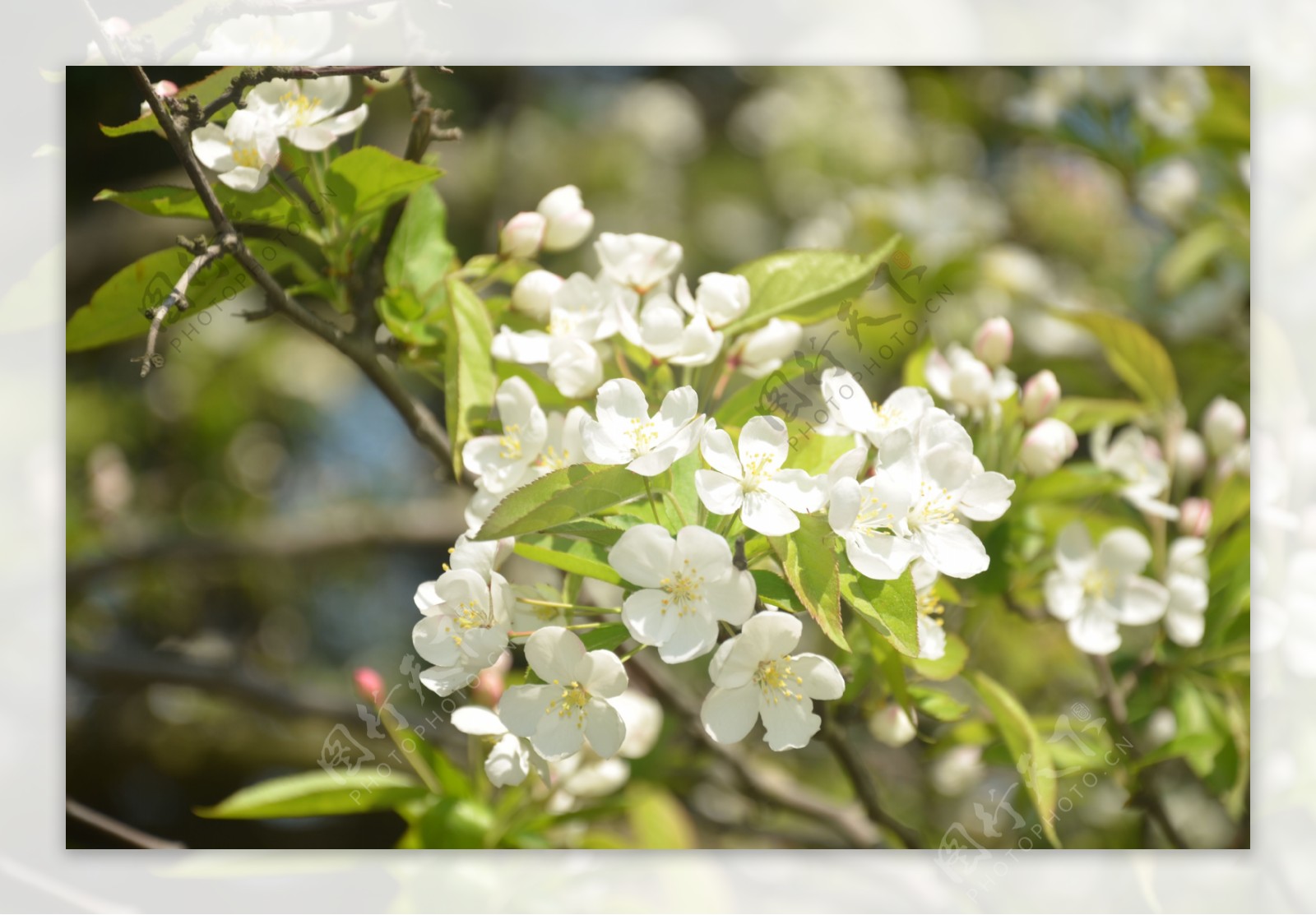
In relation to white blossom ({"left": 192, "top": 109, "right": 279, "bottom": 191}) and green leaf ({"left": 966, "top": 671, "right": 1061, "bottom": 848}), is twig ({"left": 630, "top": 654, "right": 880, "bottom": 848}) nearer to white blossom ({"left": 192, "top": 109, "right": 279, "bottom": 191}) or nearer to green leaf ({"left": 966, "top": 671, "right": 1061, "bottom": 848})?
green leaf ({"left": 966, "top": 671, "right": 1061, "bottom": 848})

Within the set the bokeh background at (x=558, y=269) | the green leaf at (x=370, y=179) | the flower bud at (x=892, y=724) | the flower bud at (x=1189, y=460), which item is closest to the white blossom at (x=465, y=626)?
the green leaf at (x=370, y=179)

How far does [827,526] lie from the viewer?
678 mm

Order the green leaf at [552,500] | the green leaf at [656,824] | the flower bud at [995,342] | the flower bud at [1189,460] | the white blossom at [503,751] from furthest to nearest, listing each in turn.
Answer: the flower bud at [1189,460] < the green leaf at [656,824] < the flower bud at [995,342] < the white blossom at [503,751] < the green leaf at [552,500]

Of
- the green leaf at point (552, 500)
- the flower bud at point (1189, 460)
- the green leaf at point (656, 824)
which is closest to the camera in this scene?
the green leaf at point (552, 500)

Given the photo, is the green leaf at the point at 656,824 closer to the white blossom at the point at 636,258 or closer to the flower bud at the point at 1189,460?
the white blossom at the point at 636,258

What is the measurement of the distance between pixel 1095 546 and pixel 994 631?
19.9 inches

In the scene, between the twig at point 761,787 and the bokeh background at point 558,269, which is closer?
the twig at point 761,787

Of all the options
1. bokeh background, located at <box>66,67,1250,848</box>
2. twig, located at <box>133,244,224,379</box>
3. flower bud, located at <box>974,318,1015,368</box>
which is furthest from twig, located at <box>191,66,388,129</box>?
flower bud, located at <box>974,318,1015,368</box>

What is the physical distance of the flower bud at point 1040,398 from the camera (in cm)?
96

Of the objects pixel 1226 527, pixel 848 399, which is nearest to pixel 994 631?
pixel 1226 527

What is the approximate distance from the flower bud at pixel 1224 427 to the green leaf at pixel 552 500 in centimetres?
85

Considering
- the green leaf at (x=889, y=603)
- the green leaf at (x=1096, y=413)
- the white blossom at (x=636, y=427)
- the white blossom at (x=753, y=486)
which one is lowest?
the green leaf at (x=1096, y=413)

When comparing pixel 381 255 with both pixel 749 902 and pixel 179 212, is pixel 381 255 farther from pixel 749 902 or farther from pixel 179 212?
pixel 749 902

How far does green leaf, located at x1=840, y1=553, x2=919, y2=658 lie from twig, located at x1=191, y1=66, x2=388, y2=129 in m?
0.58
